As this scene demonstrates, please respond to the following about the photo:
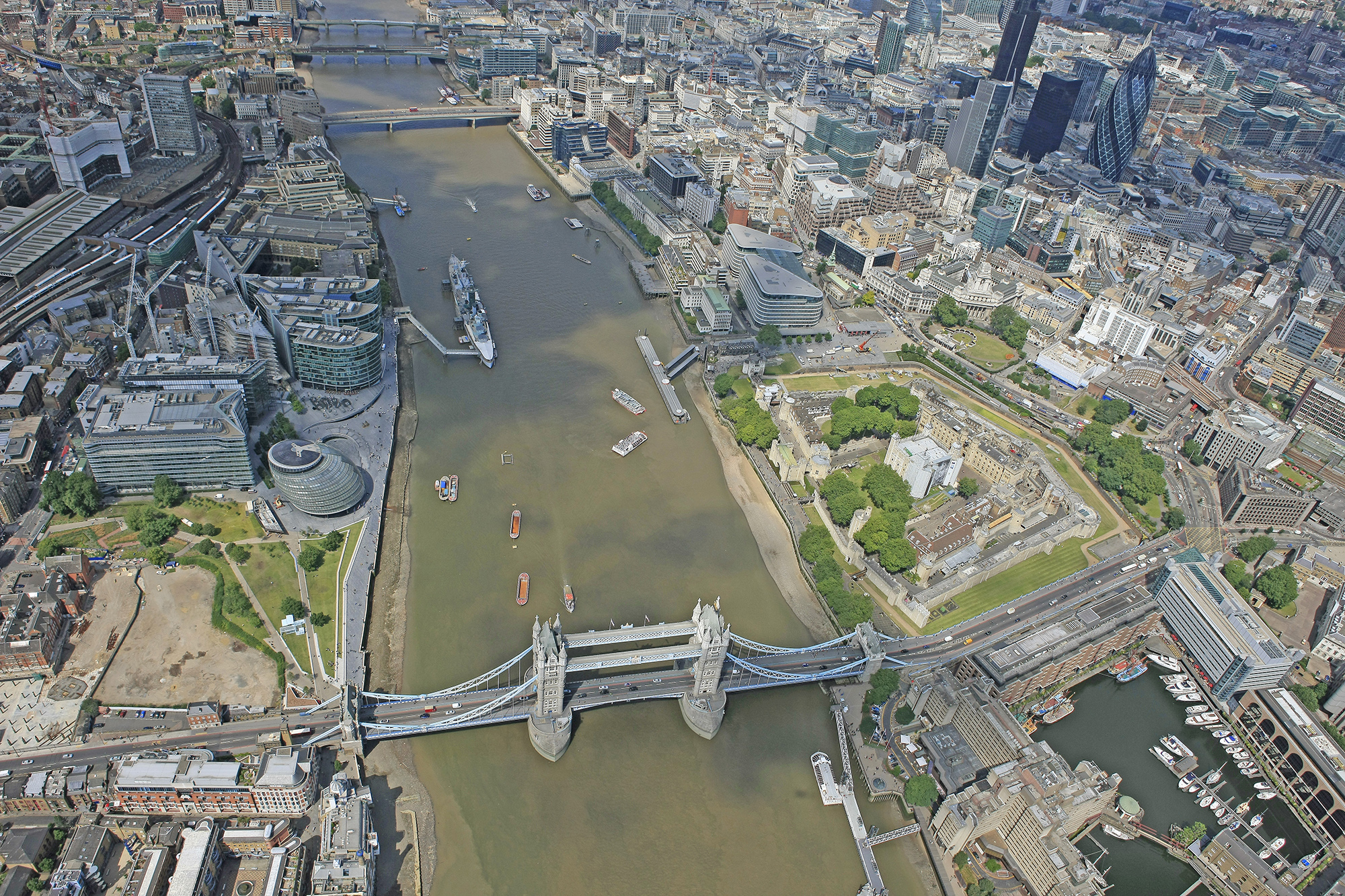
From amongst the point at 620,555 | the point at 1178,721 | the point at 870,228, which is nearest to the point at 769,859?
the point at 620,555

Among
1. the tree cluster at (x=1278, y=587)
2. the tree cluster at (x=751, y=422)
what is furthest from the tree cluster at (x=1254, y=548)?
the tree cluster at (x=751, y=422)

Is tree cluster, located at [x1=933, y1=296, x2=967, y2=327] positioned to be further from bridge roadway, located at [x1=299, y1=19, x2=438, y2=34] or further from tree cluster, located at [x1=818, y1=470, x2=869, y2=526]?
bridge roadway, located at [x1=299, y1=19, x2=438, y2=34]

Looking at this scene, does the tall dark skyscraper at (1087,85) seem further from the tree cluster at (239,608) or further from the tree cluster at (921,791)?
the tree cluster at (239,608)

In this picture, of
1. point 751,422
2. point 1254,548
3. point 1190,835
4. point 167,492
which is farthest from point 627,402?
point 1254,548

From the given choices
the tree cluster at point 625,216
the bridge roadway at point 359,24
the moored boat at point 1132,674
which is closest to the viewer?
the moored boat at point 1132,674

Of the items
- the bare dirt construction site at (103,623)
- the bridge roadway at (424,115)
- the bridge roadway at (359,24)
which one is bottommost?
the bare dirt construction site at (103,623)

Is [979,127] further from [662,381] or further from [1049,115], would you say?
[662,381]
